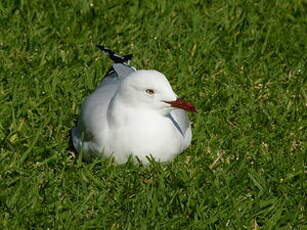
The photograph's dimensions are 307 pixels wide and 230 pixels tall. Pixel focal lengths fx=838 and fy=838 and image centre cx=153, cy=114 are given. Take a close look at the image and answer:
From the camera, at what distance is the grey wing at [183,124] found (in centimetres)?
518

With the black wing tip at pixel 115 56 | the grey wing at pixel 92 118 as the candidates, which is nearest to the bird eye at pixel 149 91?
the grey wing at pixel 92 118

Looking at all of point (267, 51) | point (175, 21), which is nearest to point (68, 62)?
point (175, 21)

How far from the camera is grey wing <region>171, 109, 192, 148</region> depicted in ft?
17.0

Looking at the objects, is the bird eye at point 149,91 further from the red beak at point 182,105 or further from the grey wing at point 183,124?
the grey wing at point 183,124

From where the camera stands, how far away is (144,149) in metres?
4.88

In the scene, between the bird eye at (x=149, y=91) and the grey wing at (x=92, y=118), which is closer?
the bird eye at (x=149, y=91)

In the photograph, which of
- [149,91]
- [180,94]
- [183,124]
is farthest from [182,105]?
[180,94]

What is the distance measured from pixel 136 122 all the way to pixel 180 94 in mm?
1144

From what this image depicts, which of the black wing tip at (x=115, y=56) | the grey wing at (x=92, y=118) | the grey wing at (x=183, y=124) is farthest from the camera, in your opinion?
the black wing tip at (x=115, y=56)

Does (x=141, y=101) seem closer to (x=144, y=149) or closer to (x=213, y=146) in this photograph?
(x=144, y=149)

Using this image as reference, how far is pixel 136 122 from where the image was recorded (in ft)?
16.0

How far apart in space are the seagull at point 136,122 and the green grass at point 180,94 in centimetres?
10

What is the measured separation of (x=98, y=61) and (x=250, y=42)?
134 centimetres

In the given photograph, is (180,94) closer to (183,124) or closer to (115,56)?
(115,56)
